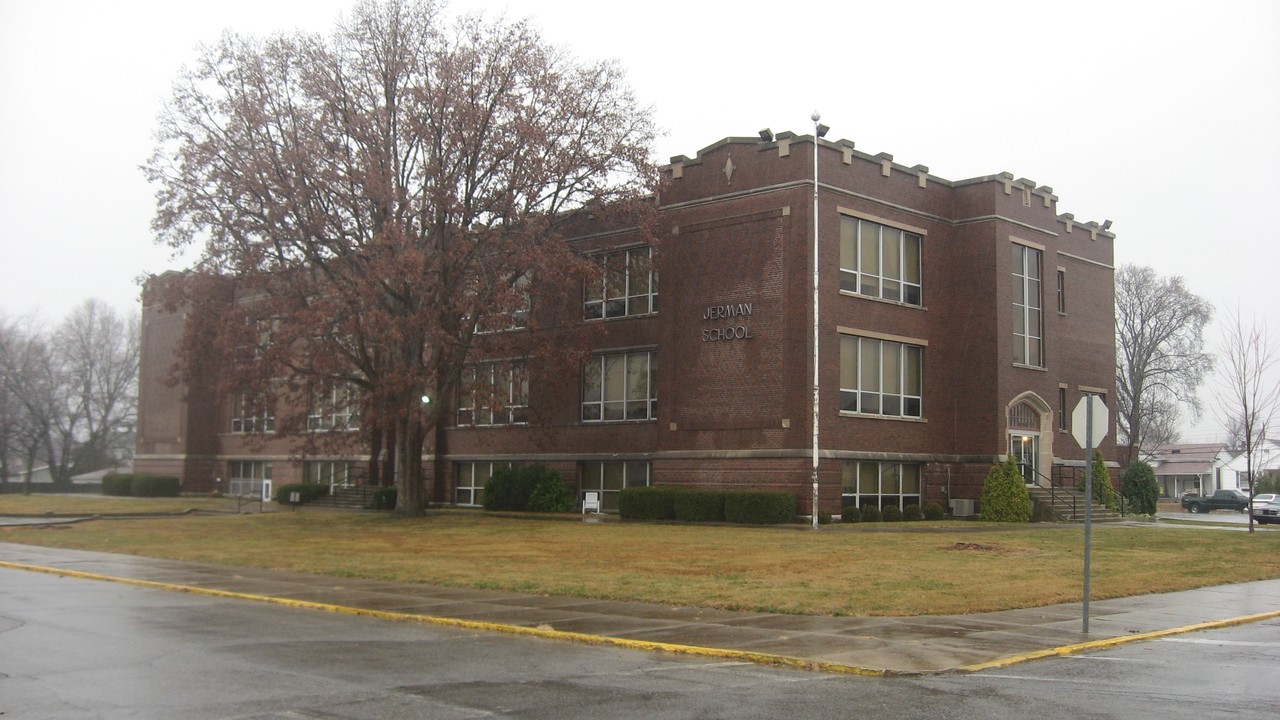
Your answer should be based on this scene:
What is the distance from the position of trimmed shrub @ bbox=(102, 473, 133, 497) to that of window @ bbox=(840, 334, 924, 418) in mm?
44485

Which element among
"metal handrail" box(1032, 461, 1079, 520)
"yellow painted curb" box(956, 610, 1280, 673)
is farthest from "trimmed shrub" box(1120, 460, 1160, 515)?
"yellow painted curb" box(956, 610, 1280, 673)

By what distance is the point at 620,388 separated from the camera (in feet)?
132

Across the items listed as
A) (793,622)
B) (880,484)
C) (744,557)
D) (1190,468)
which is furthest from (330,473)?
(1190,468)

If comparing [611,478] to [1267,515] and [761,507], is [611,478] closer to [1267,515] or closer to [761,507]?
[761,507]

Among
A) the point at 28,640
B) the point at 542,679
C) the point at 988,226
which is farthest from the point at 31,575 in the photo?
the point at 988,226

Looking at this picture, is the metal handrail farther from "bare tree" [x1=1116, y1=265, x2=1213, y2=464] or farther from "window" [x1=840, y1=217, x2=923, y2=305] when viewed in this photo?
"bare tree" [x1=1116, y1=265, x2=1213, y2=464]

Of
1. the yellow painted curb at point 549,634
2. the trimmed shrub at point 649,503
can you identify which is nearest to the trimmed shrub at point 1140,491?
the trimmed shrub at point 649,503

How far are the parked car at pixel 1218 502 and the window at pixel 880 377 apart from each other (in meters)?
33.8

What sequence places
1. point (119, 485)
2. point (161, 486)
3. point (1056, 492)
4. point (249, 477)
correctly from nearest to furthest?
point (1056, 492) → point (249, 477) → point (161, 486) → point (119, 485)

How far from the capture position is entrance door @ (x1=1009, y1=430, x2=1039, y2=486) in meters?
39.2

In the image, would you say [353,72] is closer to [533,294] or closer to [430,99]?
[430,99]

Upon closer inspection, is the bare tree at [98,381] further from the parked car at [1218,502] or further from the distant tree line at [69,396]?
the parked car at [1218,502]

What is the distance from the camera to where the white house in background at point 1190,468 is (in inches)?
3932

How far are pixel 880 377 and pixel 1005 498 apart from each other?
5.58 meters
